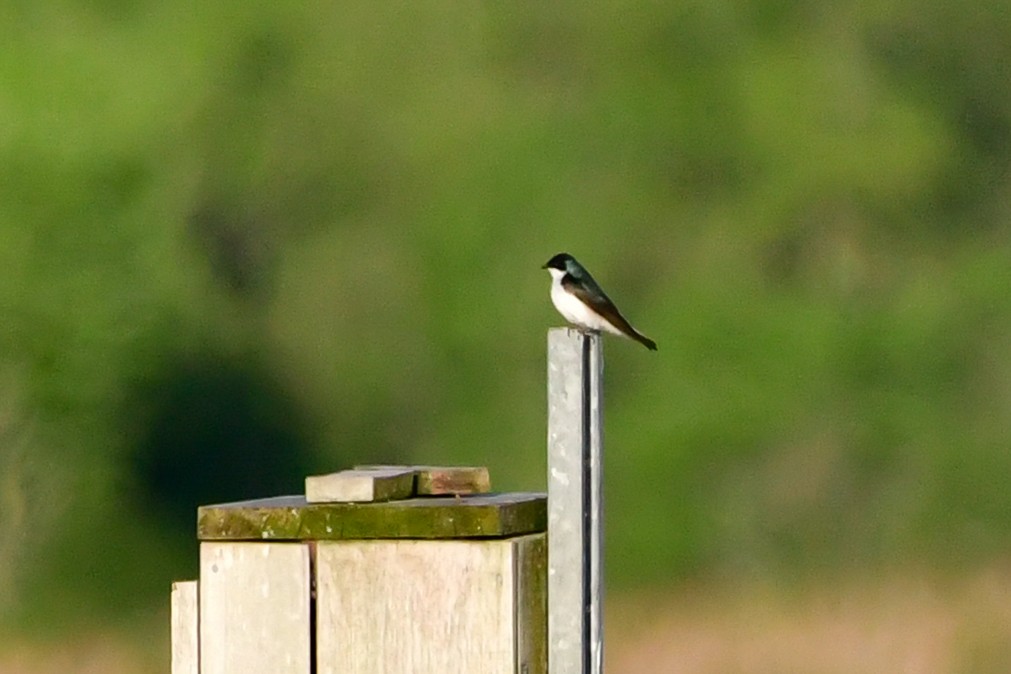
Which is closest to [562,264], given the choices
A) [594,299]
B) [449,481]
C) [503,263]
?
[594,299]

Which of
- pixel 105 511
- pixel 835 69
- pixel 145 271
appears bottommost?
pixel 105 511

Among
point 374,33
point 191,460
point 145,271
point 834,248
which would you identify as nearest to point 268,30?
point 374,33

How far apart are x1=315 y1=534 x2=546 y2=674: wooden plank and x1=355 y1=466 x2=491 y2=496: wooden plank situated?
150mm

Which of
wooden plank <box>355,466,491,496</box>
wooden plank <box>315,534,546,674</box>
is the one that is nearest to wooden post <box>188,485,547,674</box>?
wooden plank <box>315,534,546,674</box>

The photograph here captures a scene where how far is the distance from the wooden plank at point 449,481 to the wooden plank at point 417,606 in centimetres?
15

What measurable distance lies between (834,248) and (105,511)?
3.87 meters

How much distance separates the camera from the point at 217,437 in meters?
9.77

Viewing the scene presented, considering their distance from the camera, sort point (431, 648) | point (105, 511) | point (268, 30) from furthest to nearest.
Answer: point (268, 30), point (105, 511), point (431, 648)

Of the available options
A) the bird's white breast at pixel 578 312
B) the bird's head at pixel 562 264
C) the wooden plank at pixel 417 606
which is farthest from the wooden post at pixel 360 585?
the bird's head at pixel 562 264

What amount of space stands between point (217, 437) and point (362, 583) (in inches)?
286

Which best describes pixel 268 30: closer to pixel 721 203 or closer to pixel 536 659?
pixel 721 203

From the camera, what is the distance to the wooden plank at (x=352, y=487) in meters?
2.59

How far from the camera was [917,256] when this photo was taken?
9859mm

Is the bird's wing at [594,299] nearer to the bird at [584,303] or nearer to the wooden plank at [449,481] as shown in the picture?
the bird at [584,303]
